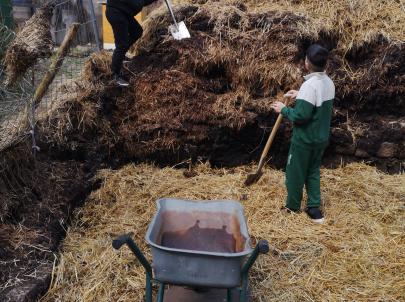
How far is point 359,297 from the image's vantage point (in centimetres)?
304

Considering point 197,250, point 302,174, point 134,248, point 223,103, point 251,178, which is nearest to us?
point 134,248

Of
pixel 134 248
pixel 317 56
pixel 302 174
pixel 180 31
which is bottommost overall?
pixel 302 174

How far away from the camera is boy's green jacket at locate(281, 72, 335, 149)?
3.55m

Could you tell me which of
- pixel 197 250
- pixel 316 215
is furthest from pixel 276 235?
pixel 197 250

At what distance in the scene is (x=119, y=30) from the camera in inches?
193

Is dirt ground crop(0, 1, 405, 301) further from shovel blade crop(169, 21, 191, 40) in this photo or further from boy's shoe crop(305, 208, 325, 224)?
boy's shoe crop(305, 208, 325, 224)

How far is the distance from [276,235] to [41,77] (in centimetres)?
300

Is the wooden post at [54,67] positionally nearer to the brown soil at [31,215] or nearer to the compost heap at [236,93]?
the compost heap at [236,93]

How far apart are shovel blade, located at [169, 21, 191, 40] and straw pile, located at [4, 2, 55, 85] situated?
6.10 feet

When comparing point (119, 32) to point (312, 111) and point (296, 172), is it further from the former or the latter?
point (296, 172)

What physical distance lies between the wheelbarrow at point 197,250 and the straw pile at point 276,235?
48cm

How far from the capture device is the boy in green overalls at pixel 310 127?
11.7 feet

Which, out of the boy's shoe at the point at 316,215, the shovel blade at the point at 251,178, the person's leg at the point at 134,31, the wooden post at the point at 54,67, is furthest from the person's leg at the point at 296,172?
the wooden post at the point at 54,67

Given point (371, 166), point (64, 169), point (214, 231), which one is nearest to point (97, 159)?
point (64, 169)
